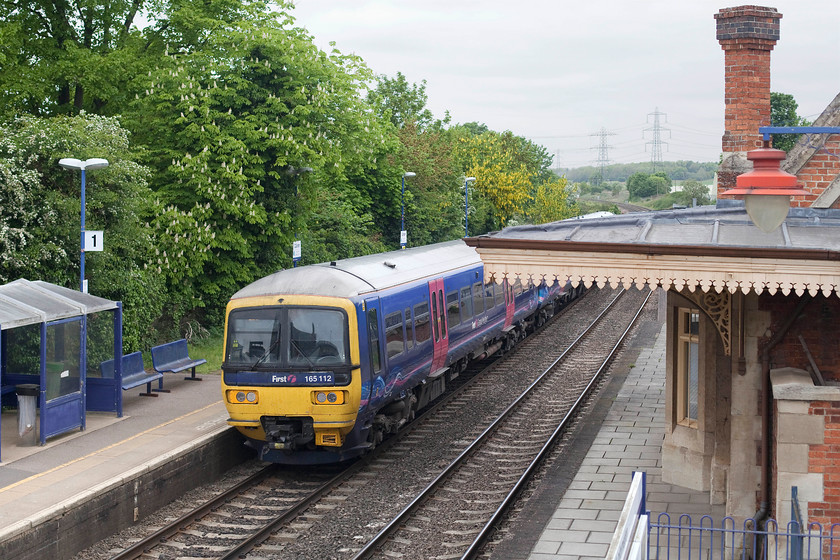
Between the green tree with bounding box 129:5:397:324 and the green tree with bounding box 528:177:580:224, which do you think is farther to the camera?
the green tree with bounding box 528:177:580:224

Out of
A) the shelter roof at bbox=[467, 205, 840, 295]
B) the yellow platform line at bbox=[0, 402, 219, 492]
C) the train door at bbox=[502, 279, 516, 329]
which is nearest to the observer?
the shelter roof at bbox=[467, 205, 840, 295]

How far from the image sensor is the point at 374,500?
12.1m

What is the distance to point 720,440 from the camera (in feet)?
35.1

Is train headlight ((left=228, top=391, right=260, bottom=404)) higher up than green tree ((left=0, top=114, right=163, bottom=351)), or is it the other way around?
green tree ((left=0, top=114, right=163, bottom=351))

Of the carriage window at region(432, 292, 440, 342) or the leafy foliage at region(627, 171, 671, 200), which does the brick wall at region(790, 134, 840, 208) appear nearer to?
the carriage window at region(432, 292, 440, 342)

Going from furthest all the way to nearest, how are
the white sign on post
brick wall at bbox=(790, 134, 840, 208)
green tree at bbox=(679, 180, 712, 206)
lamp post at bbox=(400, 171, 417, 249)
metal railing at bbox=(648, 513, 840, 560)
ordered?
1. green tree at bbox=(679, 180, 712, 206)
2. lamp post at bbox=(400, 171, 417, 249)
3. the white sign on post
4. brick wall at bbox=(790, 134, 840, 208)
5. metal railing at bbox=(648, 513, 840, 560)

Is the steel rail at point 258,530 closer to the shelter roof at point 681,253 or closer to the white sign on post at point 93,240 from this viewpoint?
the shelter roof at point 681,253

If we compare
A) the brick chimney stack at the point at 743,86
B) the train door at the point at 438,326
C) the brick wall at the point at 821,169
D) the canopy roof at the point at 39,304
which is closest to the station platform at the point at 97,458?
the canopy roof at the point at 39,304

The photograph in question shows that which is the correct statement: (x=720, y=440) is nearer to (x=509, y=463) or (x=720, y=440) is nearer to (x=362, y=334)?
(x=509, y=463)

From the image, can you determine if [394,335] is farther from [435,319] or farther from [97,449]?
[97,449]

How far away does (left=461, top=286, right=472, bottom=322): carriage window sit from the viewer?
18.3m

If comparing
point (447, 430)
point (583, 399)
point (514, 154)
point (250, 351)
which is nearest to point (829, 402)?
point (250, 351)

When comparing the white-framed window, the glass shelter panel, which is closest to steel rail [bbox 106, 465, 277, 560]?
the glass shelter panel

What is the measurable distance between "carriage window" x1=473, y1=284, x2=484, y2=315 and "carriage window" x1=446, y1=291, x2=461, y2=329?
1.29 metres
